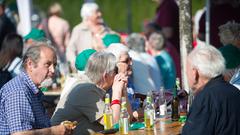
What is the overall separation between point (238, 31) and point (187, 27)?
0.55 meters

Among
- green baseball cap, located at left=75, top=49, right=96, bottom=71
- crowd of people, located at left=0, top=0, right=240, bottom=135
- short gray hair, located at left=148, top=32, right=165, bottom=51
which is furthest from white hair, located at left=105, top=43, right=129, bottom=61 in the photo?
short gray hair, located at left=148, top=32, right=165, bottom=51

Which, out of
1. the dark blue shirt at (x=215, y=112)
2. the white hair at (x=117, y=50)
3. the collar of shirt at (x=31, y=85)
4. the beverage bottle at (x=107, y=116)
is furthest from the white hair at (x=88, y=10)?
the dark blue shirt at (x=215, y=112)

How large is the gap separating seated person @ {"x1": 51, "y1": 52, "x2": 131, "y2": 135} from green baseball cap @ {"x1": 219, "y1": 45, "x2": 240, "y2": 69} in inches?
60.9

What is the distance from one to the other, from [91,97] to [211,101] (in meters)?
1.39

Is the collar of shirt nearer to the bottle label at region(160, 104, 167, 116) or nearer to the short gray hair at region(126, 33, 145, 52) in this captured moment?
the bottle label at region(160, 104, 167, 116)

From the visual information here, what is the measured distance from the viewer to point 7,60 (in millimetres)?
8117

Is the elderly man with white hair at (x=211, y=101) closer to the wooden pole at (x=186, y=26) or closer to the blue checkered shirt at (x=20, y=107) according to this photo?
the blue checkered shirt at (x=20, y=107)

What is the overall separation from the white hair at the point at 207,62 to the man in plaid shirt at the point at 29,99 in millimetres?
1100

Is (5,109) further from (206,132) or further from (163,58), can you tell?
(163,58)

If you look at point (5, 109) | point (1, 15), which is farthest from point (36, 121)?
point (1, 15)

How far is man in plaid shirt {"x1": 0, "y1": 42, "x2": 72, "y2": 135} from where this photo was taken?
5.32 m

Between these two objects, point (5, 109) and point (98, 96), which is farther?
point (98, 96)

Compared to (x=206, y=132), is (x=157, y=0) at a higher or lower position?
higher

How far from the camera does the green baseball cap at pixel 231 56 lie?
7.46 meters
